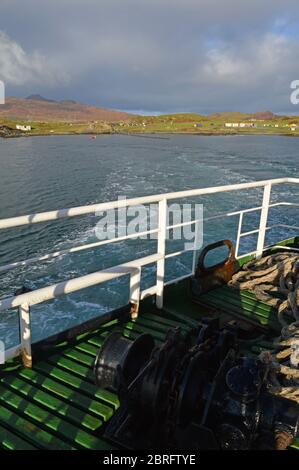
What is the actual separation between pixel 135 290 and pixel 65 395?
1.37m

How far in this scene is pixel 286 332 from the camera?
3529 millimetres

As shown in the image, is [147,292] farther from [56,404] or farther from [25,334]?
[56,404]

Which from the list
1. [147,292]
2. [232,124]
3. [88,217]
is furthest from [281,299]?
[232,124]

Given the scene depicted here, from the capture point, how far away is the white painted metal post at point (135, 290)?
381cm

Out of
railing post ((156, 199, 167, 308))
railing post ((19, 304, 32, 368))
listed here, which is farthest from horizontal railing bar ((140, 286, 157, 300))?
railing post ((19, 304, 32, 368))

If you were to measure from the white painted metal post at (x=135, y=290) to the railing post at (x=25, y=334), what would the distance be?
47.3 inches

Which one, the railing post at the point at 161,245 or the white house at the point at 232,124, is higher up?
the white house at the point at 232,124

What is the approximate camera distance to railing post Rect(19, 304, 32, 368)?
116 inches

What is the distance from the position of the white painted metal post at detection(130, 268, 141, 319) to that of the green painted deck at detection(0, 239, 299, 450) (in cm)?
11

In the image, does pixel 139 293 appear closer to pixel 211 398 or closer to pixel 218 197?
pixel 211 398

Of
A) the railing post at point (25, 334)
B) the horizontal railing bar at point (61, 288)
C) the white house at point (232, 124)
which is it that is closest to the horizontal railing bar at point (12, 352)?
the railing post at point (25, 334)

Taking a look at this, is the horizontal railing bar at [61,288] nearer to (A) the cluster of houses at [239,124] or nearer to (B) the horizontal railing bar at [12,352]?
(B) the horizontal railing bar at [12,352]

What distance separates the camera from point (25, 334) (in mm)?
3070
